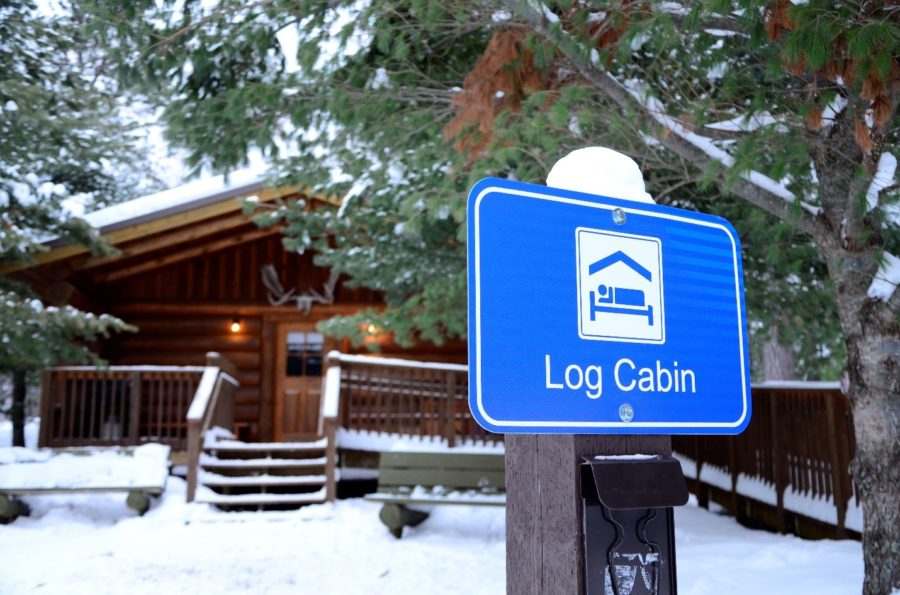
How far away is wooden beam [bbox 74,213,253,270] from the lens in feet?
42.2

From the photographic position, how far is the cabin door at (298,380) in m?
14.9

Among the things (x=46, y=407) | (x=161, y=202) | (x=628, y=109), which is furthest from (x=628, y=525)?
(x=161, y=202)

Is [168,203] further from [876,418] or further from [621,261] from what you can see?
[621,261]

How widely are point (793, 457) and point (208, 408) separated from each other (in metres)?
7.48

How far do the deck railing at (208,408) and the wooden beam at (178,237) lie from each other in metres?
2.46

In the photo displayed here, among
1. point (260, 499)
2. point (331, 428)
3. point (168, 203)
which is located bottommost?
point (260, 499)

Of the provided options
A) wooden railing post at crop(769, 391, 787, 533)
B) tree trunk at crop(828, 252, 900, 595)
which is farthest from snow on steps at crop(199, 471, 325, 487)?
tree trunk at crop(828, 252, 900, 595)

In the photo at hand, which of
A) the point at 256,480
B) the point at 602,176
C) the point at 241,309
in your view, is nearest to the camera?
the point at 602,176

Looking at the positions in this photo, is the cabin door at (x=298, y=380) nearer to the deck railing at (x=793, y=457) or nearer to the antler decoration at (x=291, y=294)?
the antler decoration at (x=291, y=294)

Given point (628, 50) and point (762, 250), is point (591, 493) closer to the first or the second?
point (628, 50)

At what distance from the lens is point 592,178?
4.75ft

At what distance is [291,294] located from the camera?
14.6m

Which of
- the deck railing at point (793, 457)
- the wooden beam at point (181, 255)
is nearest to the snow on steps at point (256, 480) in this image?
the wooden beam at point (181, 255)

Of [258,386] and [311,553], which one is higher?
[258,386]
